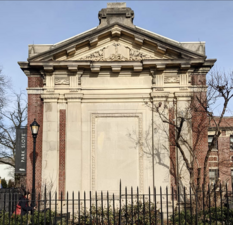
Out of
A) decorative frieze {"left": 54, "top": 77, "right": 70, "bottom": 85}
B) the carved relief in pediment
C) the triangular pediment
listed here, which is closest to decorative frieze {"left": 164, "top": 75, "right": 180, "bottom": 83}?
the triangular pediment

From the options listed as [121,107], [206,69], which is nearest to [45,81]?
[121,107]

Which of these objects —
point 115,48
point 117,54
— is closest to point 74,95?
point 117,54

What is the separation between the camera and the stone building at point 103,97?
50.8 feet

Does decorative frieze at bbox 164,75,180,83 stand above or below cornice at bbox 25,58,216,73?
below

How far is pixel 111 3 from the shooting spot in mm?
17594

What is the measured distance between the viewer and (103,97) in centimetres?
1600

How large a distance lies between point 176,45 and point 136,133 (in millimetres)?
4553

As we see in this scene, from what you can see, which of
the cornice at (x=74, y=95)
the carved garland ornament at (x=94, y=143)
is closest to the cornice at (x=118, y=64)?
the cornice at (x=74, y=95)

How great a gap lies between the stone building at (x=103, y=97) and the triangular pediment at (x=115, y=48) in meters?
0.05

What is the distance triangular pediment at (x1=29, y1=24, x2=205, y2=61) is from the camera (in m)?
15.8

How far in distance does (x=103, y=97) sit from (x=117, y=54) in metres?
2.24

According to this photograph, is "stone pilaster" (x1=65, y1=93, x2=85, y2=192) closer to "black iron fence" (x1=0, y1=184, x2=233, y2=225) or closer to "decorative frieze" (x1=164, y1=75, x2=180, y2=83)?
"black iron fence" (x1=0, y1=184, x2=233, y2=225)

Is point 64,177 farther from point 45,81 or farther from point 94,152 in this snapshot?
point 45,81

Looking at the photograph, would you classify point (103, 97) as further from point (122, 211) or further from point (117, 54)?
point (122, 211)
